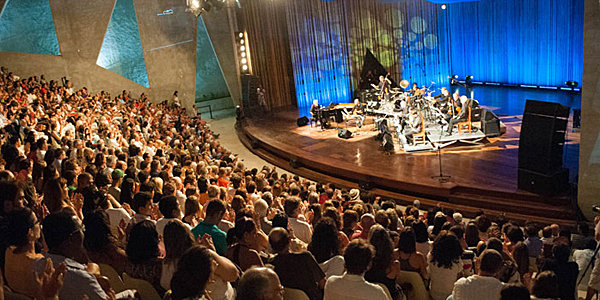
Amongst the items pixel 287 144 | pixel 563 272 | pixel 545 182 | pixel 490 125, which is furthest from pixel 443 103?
pixel 563 272

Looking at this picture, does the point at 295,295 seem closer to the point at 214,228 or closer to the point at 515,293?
the point at 214,228

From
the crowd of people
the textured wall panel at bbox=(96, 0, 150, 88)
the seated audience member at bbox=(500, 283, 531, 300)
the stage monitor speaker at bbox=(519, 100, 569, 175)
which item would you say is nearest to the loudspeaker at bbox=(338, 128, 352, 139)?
the stage monitor speaker at bbox=(519, 100, 569, 175)

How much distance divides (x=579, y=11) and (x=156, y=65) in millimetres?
12781

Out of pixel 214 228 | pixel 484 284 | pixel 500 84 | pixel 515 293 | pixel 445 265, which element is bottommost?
pixel 500 84

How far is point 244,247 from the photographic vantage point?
3.16m

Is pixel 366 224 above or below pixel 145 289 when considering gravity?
below

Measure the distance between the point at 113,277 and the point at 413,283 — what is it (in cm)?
174

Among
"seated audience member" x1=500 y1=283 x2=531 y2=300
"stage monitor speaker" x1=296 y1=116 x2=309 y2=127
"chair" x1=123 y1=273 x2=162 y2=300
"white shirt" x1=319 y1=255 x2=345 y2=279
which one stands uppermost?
"chair" x1=123 y1=273 x2=162 y2=300

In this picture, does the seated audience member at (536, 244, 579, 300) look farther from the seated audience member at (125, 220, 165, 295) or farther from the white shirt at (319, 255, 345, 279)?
the seated audience member at (125, 220, 165, 295)

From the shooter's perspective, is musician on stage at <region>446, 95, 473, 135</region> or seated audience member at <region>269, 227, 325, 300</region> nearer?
seated audience member at <region>269, 227, 325, 300</region>

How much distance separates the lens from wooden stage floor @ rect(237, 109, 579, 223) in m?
7.68

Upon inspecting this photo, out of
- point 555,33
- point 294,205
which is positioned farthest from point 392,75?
point 294,205

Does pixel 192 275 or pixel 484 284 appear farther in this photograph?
pixel 484 284

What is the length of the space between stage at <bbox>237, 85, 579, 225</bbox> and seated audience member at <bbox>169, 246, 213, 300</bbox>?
6145 millimetres
